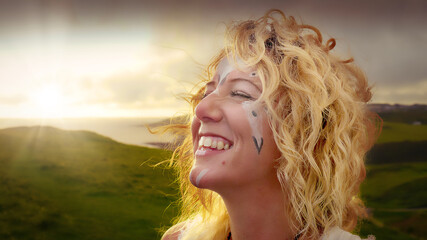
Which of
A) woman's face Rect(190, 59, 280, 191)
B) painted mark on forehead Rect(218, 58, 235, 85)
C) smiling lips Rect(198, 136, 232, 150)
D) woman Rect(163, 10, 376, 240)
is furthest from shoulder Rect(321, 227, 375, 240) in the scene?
painted mark on forehead Rect(218, 58, 235, 85)

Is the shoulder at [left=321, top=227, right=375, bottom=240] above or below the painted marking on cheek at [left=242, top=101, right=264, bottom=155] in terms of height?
below

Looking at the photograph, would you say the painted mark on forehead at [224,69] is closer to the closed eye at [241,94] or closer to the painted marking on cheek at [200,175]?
the closed eye at [241,94]

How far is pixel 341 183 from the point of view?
5.67 feet

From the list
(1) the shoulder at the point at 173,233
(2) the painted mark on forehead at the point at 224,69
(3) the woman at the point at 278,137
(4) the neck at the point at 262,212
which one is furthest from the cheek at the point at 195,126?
(1) the shoulder at the point at 173,233

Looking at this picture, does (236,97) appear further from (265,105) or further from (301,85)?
(301,85)

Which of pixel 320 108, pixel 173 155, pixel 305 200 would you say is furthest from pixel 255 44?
pixel 173 155

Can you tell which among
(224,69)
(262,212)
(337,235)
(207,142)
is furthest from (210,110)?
(337,235)

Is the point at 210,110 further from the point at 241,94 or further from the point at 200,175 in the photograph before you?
the point at 200,175

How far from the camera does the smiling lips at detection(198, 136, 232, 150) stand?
1.68 meters

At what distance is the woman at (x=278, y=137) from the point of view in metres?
1.65

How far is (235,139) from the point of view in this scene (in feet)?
5.41

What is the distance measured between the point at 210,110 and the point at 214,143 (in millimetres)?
153

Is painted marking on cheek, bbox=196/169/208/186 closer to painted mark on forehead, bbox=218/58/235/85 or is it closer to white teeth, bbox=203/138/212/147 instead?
white teeth, bbox=203/138/212/147

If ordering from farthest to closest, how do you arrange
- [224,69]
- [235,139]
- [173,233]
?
[173,233] → [224,69] → [235,139]
